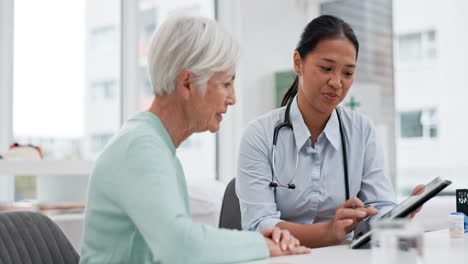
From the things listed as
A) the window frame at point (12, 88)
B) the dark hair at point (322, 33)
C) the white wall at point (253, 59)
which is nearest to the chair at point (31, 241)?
the dark hair at point (322, 33)

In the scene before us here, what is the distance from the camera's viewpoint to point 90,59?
386cm

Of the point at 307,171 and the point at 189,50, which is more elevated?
the point at 189,50

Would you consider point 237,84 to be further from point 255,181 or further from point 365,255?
point 365,255

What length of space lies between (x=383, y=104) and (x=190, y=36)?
3.42 metres

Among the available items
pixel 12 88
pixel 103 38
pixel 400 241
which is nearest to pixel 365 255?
pixel 400 241

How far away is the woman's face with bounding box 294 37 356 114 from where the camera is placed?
6.10 ft

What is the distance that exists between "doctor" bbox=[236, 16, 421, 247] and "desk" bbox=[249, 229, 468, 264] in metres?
0.38

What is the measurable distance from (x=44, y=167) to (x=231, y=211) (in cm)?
118

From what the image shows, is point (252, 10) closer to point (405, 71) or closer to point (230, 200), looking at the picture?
point (405, 71)

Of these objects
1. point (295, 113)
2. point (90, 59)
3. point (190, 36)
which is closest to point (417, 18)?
point (90, 59)

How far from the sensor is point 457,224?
1687 mm

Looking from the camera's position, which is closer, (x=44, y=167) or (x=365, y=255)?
(x=365, y=255)

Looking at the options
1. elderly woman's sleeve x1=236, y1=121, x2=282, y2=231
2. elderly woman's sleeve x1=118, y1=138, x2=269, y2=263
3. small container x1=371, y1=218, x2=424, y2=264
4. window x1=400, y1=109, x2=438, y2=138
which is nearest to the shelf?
elderly woman's sleeve x1=236, y1=121, x2=282, y2=231

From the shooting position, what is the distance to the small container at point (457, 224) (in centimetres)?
167
